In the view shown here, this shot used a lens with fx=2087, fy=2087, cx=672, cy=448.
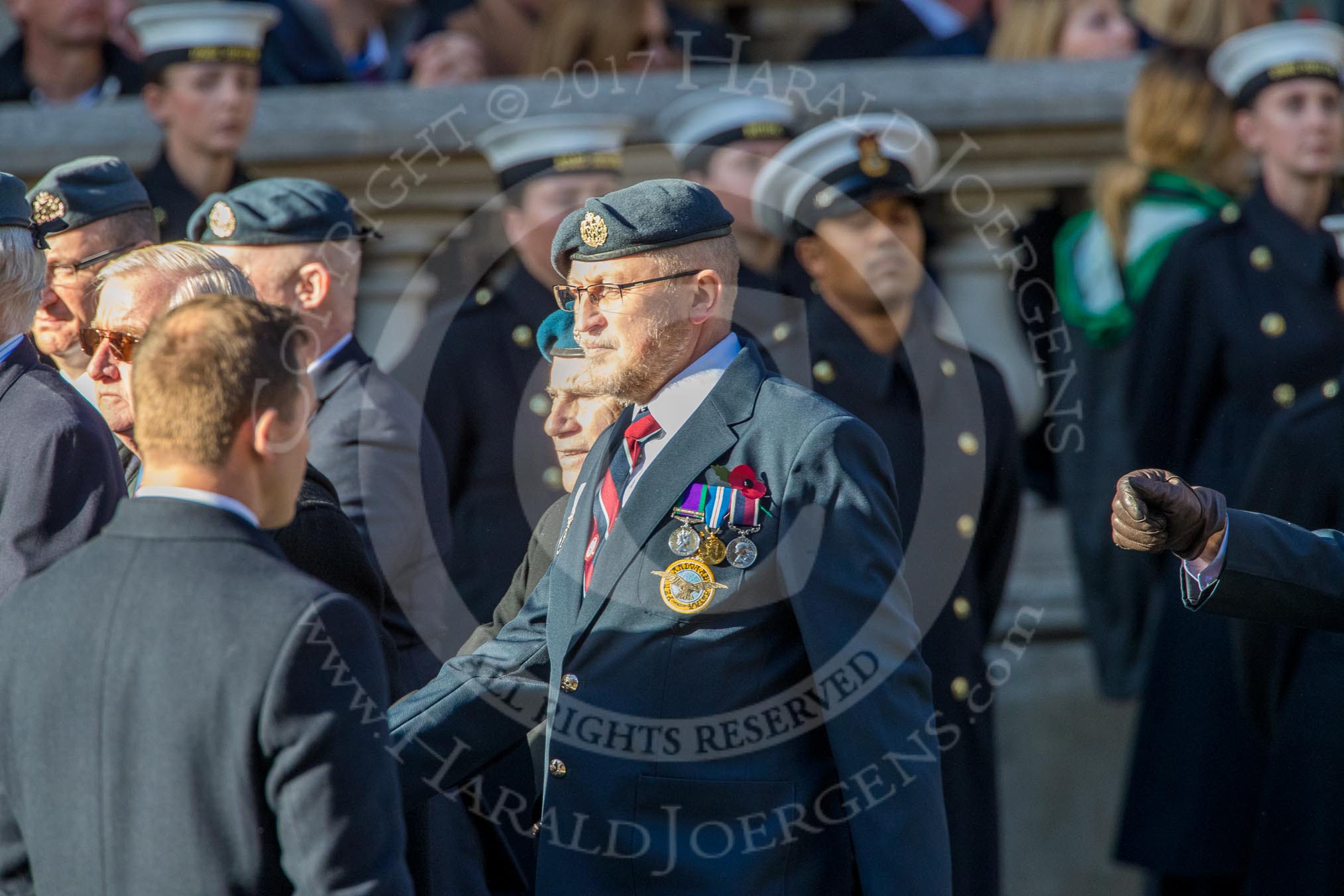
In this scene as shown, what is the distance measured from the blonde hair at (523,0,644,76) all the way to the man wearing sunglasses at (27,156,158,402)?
208cm

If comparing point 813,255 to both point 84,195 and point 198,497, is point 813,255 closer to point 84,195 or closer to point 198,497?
point 84,195

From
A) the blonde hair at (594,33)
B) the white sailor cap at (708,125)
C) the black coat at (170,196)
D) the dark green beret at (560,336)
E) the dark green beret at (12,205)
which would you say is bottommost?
the dark green beret at (560,336)

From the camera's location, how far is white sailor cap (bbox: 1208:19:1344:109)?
19.9ft

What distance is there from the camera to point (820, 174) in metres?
→ 5.52

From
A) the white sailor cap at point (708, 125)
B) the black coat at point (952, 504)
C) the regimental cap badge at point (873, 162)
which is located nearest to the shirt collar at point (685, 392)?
the black coat at point (952, 504)

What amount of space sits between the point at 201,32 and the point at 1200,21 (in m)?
3.30

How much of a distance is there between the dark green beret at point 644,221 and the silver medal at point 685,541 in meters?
0.48

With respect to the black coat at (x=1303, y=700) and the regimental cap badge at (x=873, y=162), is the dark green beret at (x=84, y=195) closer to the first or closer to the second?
the regimental cap badge at (x=873, y=162)

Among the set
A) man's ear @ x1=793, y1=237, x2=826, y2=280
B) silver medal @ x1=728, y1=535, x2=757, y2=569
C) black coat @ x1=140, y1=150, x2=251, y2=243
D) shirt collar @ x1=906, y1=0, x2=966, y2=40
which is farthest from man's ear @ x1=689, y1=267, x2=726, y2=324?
shirt collar @ x1=906, y1=0, x2=966, y2=40

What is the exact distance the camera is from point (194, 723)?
2.60 m

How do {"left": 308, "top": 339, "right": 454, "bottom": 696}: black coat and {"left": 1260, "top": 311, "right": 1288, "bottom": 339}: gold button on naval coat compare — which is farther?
{"left": 1260, "top": 311, "right": 1288, "bottom": 339}: gold button on naval coat

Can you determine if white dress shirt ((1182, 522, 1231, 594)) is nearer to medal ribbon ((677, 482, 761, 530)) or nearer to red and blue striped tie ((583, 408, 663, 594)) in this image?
medal ribbon ((677, 482, 761, 530))

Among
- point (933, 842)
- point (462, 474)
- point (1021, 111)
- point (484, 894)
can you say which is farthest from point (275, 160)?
point (933, 842)

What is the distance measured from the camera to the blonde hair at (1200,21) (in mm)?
6969
